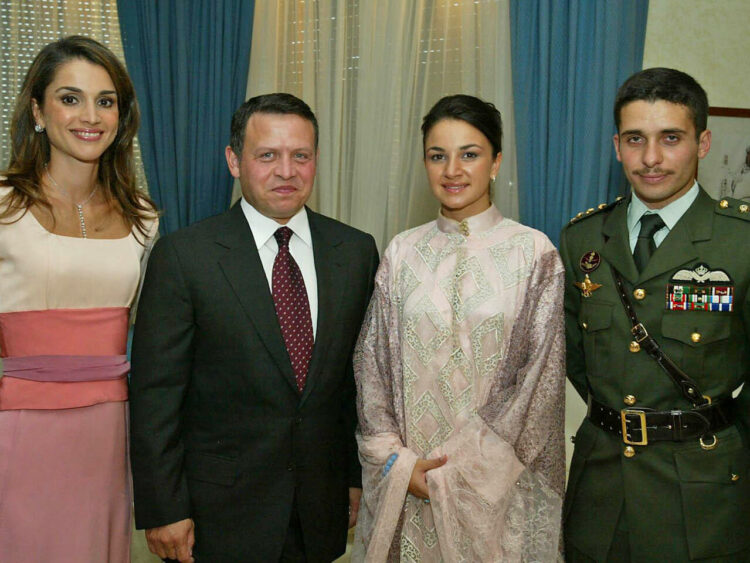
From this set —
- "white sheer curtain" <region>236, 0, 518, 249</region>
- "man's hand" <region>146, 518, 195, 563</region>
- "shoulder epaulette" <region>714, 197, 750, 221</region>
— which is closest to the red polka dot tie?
"man's hand" <region>146, 518, 195, 563</region>

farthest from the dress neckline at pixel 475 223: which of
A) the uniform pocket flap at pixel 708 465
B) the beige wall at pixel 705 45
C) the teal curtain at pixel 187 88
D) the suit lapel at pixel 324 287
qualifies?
the teal curtain at pixel 187 88

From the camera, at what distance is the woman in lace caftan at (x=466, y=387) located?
5.65 feet

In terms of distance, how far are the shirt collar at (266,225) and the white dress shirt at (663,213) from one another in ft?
2.81

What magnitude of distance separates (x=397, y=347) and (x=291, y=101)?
2.34 feet

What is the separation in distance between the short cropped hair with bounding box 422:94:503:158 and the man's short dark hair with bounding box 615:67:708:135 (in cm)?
34

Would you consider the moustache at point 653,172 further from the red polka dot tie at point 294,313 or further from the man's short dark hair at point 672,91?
the red polka dot tie at point 294,313

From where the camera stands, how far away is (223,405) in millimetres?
1771

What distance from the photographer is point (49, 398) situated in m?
1.81

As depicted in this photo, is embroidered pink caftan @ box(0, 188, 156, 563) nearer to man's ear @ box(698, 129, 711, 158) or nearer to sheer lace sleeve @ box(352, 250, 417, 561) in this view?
sheer lace sleeve @ box(352, 250, 417, 561)

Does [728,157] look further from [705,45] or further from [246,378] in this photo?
[246,378]

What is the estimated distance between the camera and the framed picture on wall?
2.92 metres

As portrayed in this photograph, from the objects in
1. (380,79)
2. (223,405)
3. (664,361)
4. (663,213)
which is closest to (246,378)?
(223,405)

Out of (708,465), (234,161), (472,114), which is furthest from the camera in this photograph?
(234,161)

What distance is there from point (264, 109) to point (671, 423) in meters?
1.29
